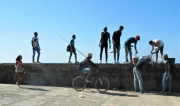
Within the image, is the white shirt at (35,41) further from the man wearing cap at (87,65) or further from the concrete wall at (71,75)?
the man wearing cap at (87,65)

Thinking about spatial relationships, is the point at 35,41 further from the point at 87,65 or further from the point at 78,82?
the point at 87,65

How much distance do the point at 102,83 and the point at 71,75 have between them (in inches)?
102

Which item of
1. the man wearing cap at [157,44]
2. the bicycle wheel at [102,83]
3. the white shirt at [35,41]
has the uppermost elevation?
the white shirt at [35,41]

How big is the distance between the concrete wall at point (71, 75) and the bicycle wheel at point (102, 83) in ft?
4.35

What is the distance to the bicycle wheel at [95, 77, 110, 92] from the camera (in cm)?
1084

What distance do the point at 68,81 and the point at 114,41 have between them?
3.14 metres

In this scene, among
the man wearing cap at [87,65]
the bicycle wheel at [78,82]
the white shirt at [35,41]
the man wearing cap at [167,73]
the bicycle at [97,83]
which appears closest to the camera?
the man wearing cap at [167,73]

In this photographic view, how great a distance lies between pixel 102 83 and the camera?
1077cm

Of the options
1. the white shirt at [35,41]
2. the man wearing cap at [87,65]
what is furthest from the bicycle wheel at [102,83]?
the white shirt at [35,41]

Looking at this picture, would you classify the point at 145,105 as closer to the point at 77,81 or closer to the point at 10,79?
the point at 77,81

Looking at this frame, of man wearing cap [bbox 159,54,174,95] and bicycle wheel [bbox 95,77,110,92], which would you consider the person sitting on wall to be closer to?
man wearing cap [bbox 159,54,174,95]

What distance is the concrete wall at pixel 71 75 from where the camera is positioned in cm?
1166

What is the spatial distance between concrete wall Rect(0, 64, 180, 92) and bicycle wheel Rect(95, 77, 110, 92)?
1.33 m

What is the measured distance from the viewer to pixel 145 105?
8.20m
